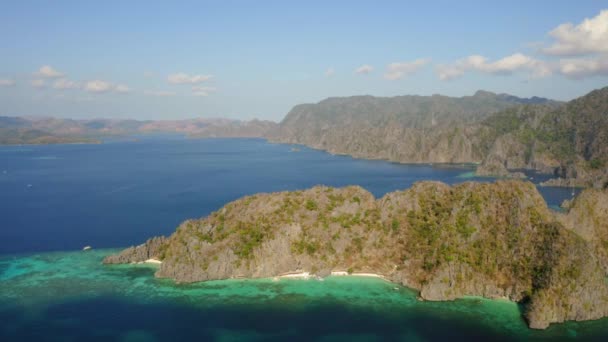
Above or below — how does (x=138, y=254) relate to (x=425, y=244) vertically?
below

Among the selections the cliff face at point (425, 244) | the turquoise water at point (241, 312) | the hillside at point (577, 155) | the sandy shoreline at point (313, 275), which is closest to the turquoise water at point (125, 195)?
the hillside at point (577, 155)

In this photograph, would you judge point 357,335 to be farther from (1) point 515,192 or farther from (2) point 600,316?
(1) point 515,192

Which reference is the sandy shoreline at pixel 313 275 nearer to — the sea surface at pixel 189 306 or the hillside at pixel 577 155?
the sea surface at pixel 189 306

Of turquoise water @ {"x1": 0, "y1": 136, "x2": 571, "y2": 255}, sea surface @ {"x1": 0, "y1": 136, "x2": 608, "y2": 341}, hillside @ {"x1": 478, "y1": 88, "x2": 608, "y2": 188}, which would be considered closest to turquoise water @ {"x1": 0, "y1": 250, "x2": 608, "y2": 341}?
sea surface @ {"x1": 0, "y1": 136, "x2": 608, "y2": 341}

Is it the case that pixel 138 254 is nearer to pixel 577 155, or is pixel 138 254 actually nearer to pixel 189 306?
pixel 189 306

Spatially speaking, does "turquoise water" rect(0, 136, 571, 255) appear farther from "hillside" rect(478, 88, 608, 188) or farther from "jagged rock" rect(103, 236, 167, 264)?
"hillside" rect(478, 88, 608, 188)

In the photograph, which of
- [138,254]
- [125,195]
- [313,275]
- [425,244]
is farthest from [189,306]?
[125,195]

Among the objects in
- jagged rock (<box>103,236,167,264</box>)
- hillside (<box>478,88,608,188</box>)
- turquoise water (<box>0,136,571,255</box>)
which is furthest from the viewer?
hillside (<box>478,88,608,188</box>)
